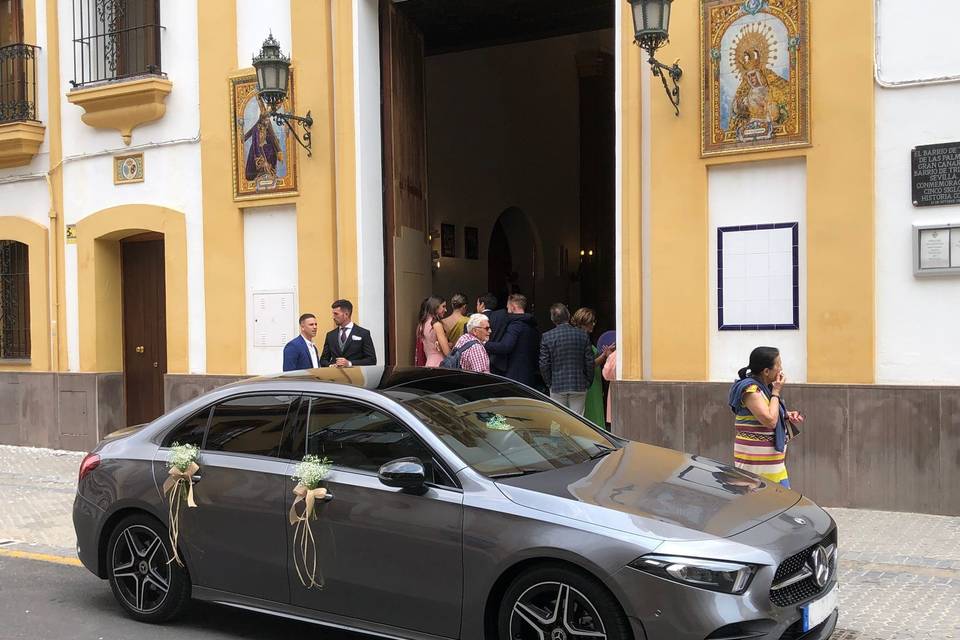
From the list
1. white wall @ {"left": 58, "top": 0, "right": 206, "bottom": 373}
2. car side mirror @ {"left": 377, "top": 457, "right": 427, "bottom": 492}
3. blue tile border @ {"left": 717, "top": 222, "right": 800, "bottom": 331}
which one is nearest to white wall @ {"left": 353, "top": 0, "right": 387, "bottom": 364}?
white wall @ {"left": 58, "top": 0, "right": 206, "bottom": 373}

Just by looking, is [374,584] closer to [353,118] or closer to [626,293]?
[626,293]

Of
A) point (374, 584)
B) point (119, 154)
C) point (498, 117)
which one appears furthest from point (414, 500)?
point (498, 117)

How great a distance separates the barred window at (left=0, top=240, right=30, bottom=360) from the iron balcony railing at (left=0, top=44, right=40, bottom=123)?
1.84m

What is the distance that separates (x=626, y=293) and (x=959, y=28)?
367 centimetres

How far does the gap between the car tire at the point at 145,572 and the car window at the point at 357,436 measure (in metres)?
1.21

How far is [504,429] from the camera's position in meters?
5.46

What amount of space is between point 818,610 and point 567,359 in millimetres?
5411

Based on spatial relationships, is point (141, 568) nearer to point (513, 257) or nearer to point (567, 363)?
point (567, 363)

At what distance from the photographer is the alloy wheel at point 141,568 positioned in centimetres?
589

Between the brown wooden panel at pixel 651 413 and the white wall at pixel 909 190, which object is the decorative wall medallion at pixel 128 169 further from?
the white wall at pixel 909 190

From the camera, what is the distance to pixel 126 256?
Answer: 44.2 feet

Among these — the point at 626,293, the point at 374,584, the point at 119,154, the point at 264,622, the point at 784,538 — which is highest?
the point at 119,154

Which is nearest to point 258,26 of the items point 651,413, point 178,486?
point 651,413

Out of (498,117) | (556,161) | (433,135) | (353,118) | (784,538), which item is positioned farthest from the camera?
(556,161)
